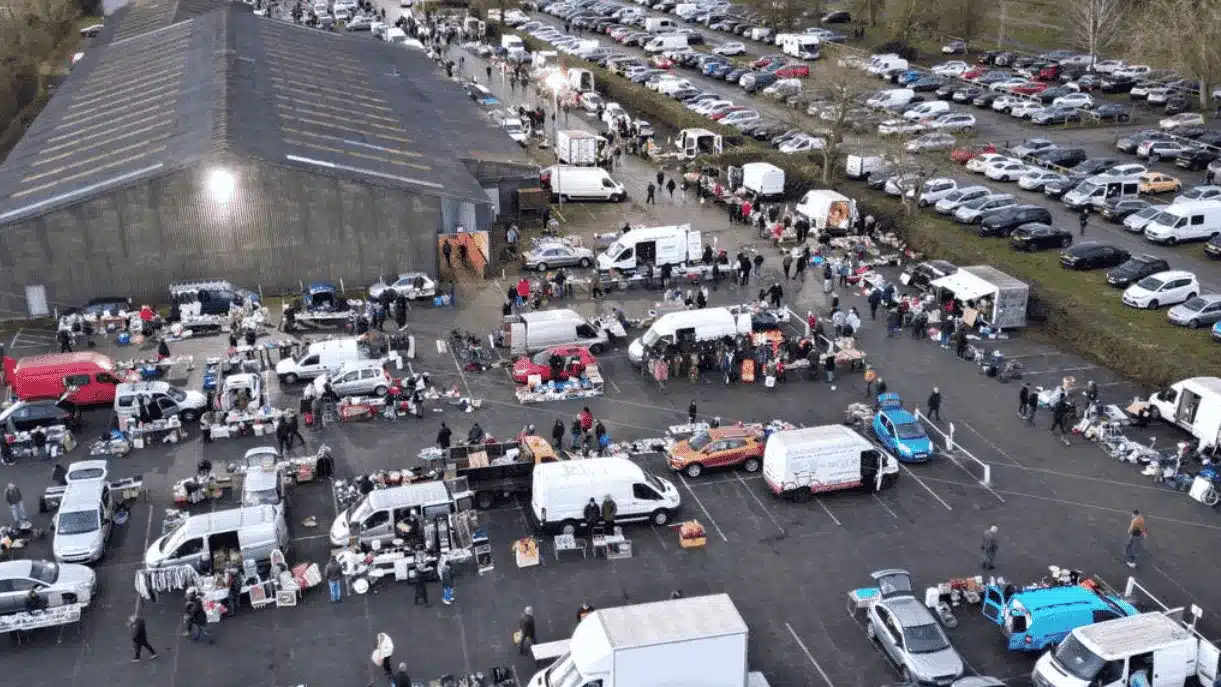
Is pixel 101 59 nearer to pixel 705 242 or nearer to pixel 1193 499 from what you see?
pixel 705 242

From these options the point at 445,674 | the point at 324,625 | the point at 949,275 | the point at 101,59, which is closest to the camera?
the point at 445,674

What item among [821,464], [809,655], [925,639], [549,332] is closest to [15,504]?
[549,332]

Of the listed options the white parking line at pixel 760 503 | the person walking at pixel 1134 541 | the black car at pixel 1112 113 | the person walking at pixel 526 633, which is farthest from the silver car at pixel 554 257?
the black car at pixel 1112 113

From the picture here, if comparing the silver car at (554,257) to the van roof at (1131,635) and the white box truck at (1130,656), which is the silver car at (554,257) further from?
the van roof at (1131,635)

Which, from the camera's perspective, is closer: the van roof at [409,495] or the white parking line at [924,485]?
the van roof at [409,495]

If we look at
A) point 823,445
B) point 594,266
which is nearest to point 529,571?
point 823,445

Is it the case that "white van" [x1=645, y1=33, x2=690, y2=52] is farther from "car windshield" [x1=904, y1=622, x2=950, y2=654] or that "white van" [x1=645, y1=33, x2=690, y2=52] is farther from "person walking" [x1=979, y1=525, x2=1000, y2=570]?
"car windshield" [x1=904, y1=622, x2=950, y2=654]

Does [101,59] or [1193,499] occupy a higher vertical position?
[101,59]
